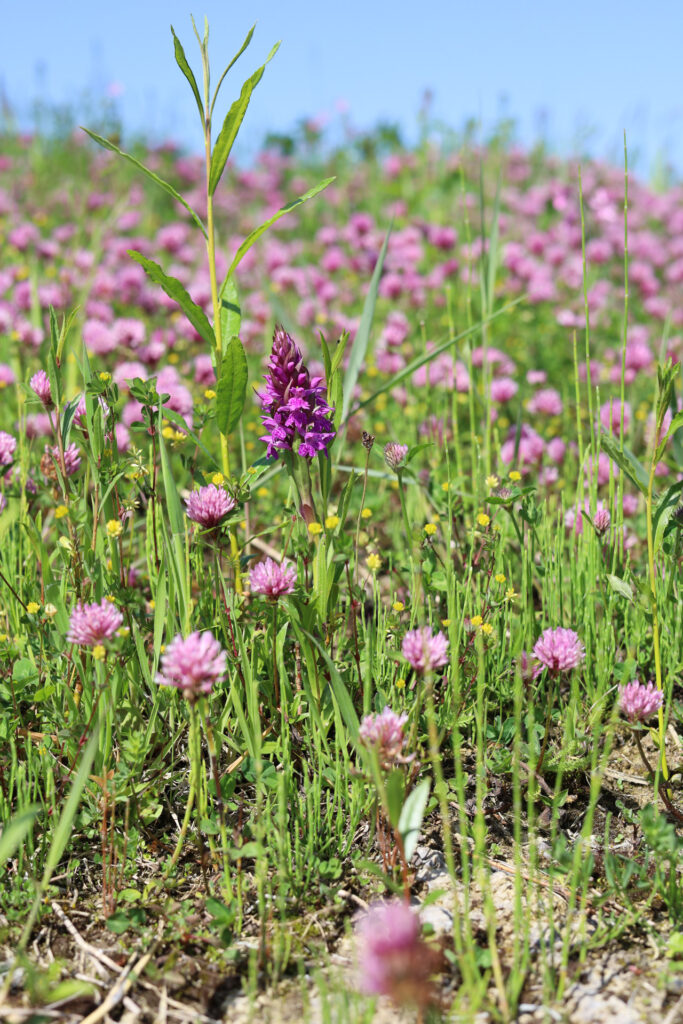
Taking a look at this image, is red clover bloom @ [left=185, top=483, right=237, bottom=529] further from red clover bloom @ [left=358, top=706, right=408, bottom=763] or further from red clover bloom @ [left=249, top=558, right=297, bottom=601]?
red clover bloom @ [left=358, top=706, right=408, bottom=763]

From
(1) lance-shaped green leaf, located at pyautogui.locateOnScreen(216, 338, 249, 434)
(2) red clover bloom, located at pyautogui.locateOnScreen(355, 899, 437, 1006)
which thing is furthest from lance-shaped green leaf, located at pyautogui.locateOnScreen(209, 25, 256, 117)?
(2) red clover bloom, located at pyautogui.locateOnScreen(355, 899, 437, 1006)

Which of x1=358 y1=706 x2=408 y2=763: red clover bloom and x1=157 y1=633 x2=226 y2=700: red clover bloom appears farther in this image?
x1=358 y1=706 x2=408 y2=763: red clover bloom

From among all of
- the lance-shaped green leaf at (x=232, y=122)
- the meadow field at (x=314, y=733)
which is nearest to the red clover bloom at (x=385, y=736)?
the meadow field at (x=314, y=733)

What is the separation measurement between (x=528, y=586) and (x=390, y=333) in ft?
7.37

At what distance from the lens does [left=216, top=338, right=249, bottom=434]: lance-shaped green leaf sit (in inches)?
73.7

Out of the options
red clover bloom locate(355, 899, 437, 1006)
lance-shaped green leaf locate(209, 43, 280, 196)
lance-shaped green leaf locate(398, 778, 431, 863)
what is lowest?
red clover bloom locate(355, 899, 437, 1006)

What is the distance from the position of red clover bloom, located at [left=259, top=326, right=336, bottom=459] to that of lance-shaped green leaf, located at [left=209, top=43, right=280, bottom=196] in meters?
0.40

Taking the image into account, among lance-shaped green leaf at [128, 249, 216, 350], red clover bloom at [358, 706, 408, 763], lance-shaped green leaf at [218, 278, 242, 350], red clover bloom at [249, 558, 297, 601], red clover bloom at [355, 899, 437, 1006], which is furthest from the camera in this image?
lance-shaped green leaf at [218, 278, 242, 350]

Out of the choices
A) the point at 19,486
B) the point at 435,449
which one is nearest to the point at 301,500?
the point at 19,486

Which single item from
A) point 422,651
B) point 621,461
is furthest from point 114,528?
point 621,461

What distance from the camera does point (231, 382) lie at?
1.90 m

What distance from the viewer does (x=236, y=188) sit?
28.7 ft

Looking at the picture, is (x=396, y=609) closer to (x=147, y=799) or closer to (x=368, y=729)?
(x=368, y=729)

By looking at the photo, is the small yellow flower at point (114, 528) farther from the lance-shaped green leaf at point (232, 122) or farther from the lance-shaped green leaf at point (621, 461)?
the lance-shaped green leaf at point (621, 461)
